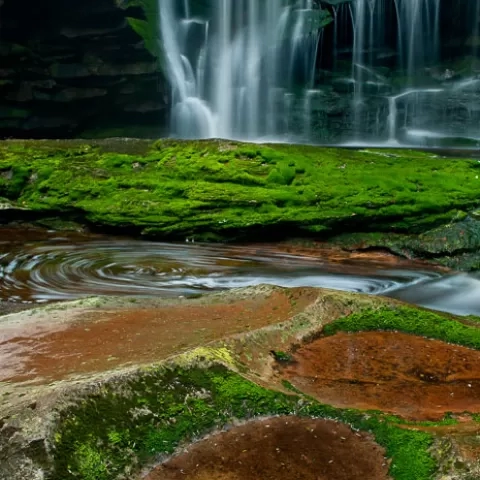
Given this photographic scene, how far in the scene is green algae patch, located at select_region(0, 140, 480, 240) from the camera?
9.49 meters

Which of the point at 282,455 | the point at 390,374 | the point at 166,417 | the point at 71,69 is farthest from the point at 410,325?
the point at 71,69

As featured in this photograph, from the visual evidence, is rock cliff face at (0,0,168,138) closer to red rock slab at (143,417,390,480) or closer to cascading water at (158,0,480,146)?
cascading water at (158,0,480,146)

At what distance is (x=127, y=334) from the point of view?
4.57 metres

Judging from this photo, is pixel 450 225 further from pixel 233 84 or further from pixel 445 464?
pixel 233 84

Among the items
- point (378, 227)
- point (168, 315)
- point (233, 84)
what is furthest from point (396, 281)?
point (233, 84)

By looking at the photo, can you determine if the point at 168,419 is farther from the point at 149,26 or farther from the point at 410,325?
the point at 149,26

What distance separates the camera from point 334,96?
2445 centimetres

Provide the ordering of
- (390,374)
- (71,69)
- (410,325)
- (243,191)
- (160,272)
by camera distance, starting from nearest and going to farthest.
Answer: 1. (390,374)
2. (410,325)
3. (160,272)
4. (243,191)
5. (71,69)

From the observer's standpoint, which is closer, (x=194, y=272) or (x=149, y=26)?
(x=194, y=272)

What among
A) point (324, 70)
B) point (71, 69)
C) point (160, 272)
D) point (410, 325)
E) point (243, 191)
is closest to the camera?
point (410, 325)

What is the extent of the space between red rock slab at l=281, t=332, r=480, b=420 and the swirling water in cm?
302

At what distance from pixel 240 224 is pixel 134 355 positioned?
563 cm

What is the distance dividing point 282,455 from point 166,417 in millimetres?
661

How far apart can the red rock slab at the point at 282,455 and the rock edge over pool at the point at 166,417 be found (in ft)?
0.22
